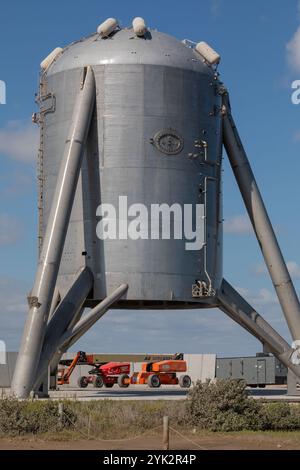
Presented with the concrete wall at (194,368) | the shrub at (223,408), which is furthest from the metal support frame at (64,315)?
the concrete wall at (194,368)

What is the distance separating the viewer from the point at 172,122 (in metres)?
39.5

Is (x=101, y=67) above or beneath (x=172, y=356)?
above

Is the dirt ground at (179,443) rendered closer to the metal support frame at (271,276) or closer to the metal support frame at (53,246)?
the metal support frame at (53,246)

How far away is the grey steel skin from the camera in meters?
38.5

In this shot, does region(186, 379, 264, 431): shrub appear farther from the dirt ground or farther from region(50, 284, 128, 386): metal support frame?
region(50, 284, 128, 386): metal support frame

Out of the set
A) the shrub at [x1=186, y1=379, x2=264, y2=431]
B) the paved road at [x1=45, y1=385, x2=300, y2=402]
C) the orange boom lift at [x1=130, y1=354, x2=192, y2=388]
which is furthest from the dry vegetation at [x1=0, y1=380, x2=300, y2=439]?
the orange boom lift at [x1=130, y1=354, x2=192, y2=388]

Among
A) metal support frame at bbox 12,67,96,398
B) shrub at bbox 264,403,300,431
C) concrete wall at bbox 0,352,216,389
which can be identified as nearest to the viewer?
shrub at bbox 264,403,300,431

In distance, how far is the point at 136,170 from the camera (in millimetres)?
38719

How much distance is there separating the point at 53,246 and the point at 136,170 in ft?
18.4

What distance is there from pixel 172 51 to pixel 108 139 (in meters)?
5.33

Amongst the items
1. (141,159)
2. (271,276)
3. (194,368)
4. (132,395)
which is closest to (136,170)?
(141,159)

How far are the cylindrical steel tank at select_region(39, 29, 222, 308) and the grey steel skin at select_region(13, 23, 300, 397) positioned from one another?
4 cm
